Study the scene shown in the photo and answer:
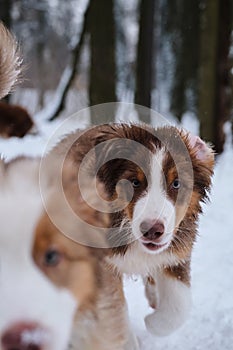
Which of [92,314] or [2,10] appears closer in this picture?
[92,314]

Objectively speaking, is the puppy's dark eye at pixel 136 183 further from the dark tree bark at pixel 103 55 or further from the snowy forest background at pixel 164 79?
the dark tree bark at pixel 103 55

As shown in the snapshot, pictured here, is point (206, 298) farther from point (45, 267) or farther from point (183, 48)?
point (183, 48)

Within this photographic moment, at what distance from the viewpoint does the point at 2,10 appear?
14.4 m

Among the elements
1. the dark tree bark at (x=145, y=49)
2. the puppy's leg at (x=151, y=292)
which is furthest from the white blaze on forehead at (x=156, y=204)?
the dark tree bark at (x=145, y=49)

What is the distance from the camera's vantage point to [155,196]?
126 inches

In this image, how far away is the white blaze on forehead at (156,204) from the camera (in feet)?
10.2

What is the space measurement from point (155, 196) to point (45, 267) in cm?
113

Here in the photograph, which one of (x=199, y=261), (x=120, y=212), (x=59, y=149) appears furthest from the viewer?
(x=199, y=261)

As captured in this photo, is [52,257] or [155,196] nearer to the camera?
[52,257]

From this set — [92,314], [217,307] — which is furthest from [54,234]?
[217,307]

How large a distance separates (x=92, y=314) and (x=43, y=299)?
561mm

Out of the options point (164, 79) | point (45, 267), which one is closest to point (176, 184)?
point (45, 267)

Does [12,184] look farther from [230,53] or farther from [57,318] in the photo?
[230,53]

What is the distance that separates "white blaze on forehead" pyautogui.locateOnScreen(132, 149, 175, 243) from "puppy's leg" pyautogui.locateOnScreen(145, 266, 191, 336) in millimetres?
582
